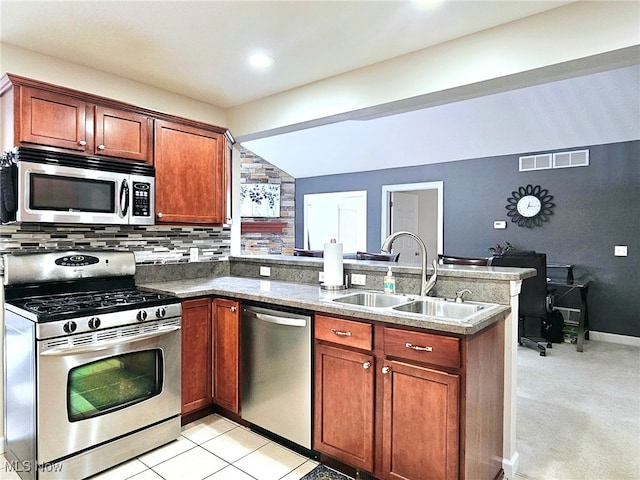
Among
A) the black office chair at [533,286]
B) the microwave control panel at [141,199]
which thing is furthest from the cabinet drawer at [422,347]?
the black office chair at [533,286]

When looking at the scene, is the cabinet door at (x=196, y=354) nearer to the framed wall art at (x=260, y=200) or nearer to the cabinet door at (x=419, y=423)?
the cabinet door at (x=419, y=423)

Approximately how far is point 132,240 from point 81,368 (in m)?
1.17

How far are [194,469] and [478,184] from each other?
542cm

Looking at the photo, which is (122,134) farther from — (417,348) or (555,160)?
(555,160)

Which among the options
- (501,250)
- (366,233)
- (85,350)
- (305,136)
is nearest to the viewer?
(85,350)

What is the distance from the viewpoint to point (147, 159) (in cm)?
290

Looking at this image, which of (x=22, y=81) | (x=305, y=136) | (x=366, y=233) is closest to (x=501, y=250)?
(x=366, y=233)

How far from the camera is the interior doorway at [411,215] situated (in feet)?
23.1

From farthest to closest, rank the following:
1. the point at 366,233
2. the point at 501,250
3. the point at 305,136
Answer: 1. the point at 366,233
2. the point at 305,136
3. the point at 501,250

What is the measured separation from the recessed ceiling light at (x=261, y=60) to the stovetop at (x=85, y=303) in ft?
5.48

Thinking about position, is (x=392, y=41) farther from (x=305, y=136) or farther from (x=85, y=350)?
(x=305, y=136)

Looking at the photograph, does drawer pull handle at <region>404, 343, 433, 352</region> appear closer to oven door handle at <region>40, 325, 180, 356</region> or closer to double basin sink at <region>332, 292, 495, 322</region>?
double basin sink at <region>332, 292, 495, 322</region>

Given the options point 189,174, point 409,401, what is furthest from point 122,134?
point 409,401

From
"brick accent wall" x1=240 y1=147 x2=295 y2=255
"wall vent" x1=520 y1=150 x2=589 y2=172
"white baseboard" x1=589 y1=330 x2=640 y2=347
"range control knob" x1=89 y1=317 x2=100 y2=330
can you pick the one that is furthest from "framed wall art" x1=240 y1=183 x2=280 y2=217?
"white baseboard" x1=589 y1=330 x2=640 y2=347
